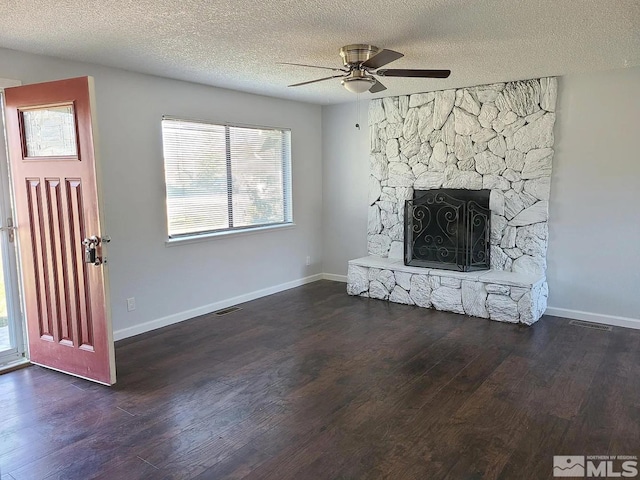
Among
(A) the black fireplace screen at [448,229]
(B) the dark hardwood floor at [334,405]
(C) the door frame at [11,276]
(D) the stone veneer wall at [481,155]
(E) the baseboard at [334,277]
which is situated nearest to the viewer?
(B) the dark hardwood floor at [334,405]

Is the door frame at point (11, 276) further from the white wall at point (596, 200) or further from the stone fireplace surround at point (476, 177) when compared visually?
the white wall at point (596, 200)

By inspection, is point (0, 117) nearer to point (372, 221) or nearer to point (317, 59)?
point (317, 59)

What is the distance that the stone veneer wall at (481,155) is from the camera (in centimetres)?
459

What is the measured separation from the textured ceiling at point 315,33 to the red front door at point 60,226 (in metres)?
0.42

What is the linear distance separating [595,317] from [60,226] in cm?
474

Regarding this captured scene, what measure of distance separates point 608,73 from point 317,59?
2.69 meters

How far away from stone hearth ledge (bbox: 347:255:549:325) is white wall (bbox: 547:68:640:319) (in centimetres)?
40

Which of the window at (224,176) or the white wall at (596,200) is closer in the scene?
the white wall at (596,200)

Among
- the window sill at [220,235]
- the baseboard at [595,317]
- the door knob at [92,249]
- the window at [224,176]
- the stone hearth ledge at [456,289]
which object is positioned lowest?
the baseboard at [595,317]

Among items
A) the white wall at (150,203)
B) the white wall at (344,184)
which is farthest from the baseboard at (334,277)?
the white wall at (150,203)

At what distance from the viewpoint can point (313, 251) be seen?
6.34 meters

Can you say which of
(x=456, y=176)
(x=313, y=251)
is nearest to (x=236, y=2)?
(x=456, y=176)

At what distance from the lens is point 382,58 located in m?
2.95

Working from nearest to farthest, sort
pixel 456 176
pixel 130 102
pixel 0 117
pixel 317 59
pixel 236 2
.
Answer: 1. pixel 236 2
2. pixel 0 117
3. pixel 317 59
4. pixel 130 102
5. pixel 456 176
